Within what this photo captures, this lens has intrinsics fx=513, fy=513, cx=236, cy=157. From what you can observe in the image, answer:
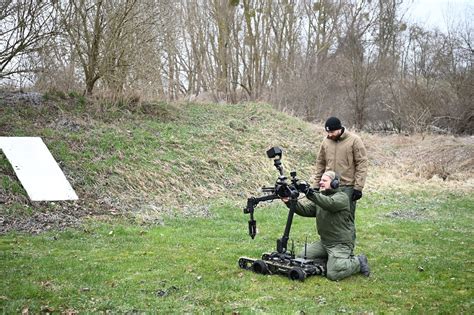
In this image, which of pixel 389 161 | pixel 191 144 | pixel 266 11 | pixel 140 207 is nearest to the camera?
pixel 140 207

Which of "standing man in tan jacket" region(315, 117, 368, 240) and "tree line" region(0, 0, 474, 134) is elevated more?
"tree line" region(0, 0, 474, 134)

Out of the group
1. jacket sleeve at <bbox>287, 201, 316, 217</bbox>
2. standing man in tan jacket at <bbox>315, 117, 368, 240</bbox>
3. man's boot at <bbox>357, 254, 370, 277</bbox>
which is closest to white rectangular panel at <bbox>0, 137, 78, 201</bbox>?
jacket sleeve at <bbox>287, 201, 316, 217</bbox>

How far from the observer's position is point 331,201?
6.78m

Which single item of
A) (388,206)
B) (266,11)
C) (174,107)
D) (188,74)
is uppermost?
(266,11)

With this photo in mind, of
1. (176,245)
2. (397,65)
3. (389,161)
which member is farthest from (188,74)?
(176,245)

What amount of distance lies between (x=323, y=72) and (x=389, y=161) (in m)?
12.9

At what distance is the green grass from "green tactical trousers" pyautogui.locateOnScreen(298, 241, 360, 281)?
0.15 meters

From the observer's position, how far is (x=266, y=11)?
28.5m

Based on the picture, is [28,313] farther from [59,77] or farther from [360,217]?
[59,77]

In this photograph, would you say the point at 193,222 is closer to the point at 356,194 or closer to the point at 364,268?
the point at 356,194

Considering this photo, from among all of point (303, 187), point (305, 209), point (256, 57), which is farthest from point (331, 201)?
point (256, 57)

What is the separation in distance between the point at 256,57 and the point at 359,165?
21.3 m

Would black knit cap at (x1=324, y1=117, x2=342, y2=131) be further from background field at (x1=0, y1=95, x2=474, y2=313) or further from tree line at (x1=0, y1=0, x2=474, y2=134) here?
tree line at (x1=0, y1=0, x2=474, y2=134)

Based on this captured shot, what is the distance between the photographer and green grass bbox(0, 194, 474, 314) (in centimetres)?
580
